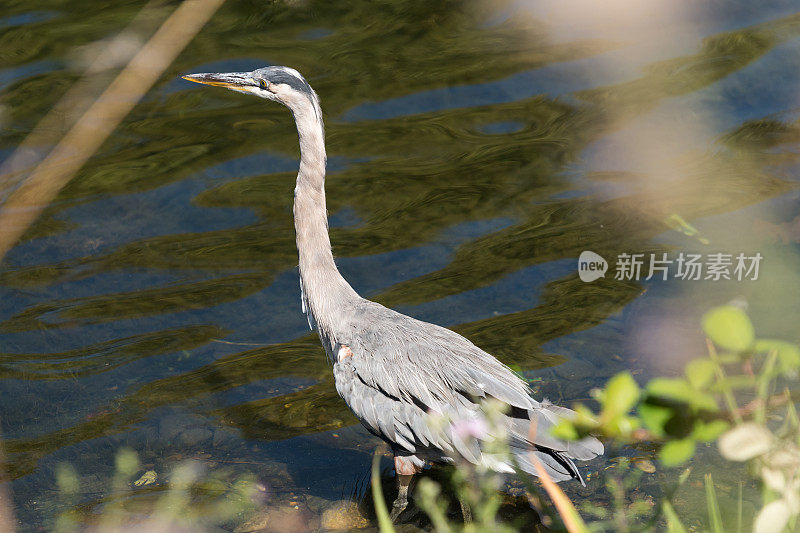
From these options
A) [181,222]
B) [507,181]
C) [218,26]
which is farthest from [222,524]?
[218,26]

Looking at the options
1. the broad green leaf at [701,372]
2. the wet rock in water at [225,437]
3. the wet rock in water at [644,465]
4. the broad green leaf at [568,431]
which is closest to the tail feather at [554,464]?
the wet rock in water at [644,465]

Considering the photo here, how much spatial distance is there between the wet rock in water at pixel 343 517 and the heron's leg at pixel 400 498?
0.17m

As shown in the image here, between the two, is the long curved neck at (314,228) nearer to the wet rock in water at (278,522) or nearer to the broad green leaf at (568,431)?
the wet rock in water at (278,522)

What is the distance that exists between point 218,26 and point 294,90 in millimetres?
4798

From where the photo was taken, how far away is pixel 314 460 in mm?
5012

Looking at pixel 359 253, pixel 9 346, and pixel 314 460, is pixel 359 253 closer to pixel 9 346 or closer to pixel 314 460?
pixel 314 460

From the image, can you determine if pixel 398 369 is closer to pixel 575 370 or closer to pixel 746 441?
pixel 575 370

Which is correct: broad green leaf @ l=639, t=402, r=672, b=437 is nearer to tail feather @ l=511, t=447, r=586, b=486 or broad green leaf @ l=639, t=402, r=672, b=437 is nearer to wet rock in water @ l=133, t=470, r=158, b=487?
tail feather @ l=511, t=447, r=586, b=486

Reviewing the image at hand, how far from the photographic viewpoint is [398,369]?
4.53 meters

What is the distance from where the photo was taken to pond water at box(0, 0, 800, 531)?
5.38 meters

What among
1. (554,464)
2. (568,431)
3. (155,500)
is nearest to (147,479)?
(155,500)

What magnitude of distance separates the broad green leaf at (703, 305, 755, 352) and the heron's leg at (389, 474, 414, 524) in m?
3.30

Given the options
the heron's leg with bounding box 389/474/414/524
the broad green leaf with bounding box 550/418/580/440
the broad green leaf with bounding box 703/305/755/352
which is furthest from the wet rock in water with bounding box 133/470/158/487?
the broad green leaf with bounding box 703/305/755/352

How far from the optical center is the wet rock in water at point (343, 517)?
4.54 m
